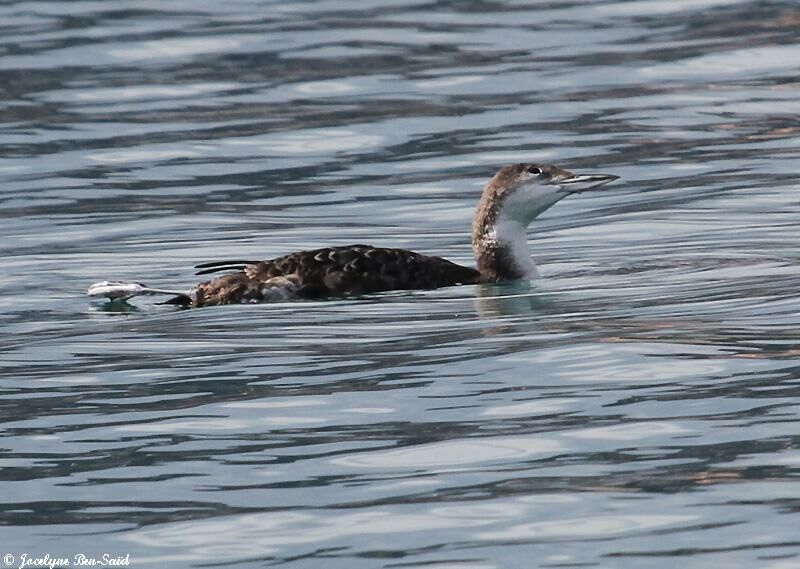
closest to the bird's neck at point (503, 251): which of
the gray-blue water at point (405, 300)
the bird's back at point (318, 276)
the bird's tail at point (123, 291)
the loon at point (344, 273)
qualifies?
the loon at point (344, 273)

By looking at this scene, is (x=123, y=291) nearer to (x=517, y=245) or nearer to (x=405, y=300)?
(x=405, y=300)

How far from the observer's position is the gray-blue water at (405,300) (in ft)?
26.4

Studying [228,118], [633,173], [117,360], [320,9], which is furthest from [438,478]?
[320,9]

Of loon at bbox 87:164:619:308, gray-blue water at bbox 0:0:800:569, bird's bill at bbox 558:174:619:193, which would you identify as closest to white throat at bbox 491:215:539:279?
loon at bbox 87:164:619:308

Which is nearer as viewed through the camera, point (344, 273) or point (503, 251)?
point (344, 273)

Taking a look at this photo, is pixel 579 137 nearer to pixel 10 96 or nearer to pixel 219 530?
pixel 10 96

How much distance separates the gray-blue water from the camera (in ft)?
26.4

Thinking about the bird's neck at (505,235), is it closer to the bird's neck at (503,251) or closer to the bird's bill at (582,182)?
the bird's neck at (503,251)

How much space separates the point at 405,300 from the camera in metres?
13.0

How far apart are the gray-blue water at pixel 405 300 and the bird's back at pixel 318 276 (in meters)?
0.12

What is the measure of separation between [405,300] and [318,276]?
0.54m

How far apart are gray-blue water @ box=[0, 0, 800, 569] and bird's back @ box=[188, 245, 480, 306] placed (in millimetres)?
123

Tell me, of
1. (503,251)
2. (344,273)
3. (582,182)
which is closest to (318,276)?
(344,273)

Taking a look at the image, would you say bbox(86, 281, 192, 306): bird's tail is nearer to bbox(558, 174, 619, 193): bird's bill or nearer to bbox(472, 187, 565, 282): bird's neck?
bbox(472, 187, 565, 282): bird's neck
